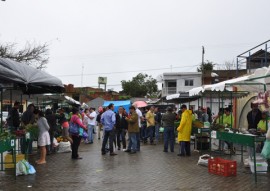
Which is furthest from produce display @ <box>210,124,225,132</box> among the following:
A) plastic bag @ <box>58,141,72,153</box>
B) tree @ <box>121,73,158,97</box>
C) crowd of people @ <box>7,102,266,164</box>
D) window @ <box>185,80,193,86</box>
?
tree @ <box>121,73,158,97</box>

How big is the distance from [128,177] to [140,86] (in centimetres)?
7095

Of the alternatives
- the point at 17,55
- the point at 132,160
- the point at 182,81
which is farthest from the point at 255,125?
the point at 182,81

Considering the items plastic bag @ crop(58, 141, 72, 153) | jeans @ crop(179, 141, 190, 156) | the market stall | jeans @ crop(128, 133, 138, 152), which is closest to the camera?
the market stall

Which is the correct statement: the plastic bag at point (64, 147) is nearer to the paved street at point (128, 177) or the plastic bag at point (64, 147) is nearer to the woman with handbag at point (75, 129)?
the woman with handbag at point (75, 129)

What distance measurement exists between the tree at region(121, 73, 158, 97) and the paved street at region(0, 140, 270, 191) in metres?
67.1

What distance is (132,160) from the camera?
522 inches

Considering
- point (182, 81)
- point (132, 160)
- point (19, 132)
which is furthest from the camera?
point (182, 81)

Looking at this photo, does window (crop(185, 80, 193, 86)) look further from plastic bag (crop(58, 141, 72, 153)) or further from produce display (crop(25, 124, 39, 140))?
produce display (crop(25, 124, 39, 140))

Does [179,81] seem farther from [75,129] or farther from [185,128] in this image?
[75,129]

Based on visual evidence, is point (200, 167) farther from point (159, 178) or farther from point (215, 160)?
point (159, 178)

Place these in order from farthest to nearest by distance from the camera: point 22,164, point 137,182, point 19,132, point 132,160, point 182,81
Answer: point 182,81
point 132,160
point 19,132
point 22,164
point 137,182

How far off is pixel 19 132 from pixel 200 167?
17.4ft

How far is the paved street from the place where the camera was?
892cm

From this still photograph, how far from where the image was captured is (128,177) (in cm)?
1010
